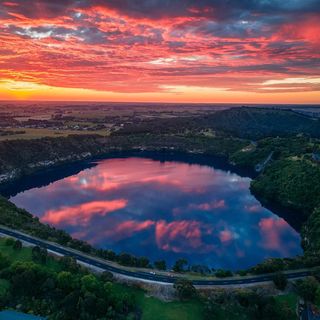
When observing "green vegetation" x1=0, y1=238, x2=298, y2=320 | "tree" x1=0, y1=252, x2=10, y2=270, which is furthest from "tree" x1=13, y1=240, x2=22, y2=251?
"green vegetation" x1=0, y1=238, x2=298, y2=320

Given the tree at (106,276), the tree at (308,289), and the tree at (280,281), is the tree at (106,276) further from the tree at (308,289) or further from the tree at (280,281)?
the tree at (308,289)

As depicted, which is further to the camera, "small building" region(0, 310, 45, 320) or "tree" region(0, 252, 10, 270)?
"tree" region(0, 252, 10, 270)

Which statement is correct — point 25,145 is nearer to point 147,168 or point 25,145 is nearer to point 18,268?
point 147,168

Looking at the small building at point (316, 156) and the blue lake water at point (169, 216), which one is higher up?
the small building at point (316, 156)

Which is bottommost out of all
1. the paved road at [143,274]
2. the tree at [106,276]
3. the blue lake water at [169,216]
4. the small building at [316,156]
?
the blue lake water at [169,216]

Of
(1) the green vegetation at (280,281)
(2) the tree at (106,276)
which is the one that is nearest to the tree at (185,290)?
(2) the tree at (106,276)

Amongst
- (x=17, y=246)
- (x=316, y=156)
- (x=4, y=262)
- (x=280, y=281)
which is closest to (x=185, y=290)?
(x=280, y=281)

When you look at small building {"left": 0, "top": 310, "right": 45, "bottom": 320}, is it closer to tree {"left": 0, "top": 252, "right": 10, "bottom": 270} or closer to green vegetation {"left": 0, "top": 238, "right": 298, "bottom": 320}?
green vegetation {"left": 0, "top": 238, "right": 298, "bottom": 320}

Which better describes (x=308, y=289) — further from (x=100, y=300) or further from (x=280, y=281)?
(x=100, y=300)
